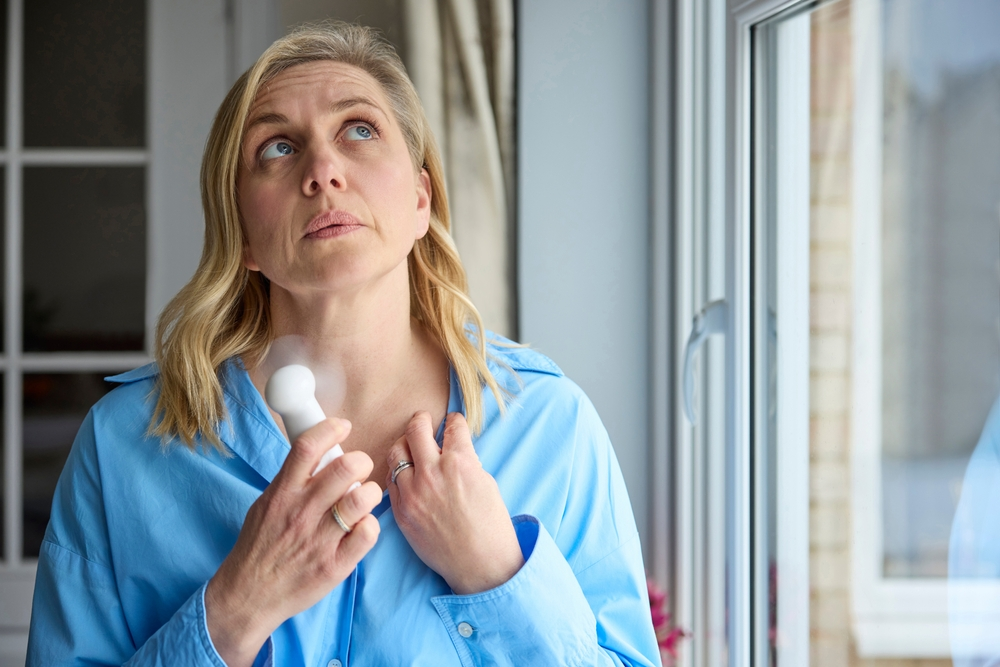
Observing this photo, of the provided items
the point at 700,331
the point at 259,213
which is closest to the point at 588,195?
the point at 700,331

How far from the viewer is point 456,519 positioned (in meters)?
0.79

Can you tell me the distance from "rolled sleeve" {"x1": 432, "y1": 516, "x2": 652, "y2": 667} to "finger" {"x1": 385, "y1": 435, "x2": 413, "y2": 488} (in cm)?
14

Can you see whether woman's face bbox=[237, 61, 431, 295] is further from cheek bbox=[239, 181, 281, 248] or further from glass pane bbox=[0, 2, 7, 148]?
glass pane bbox=[0, 2, 7, 148]

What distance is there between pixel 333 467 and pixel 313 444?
0.10 feet

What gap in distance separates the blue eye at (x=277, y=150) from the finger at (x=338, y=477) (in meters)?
0.43

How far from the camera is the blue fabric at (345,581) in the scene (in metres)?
0.81

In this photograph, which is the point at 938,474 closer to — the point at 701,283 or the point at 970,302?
the point at 970,302

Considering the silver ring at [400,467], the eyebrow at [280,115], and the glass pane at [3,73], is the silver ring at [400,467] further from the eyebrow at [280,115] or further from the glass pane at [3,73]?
the glass pane at [3,73]

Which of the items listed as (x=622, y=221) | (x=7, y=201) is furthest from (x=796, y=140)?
(x=7, y=201)

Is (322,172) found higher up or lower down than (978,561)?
higher up

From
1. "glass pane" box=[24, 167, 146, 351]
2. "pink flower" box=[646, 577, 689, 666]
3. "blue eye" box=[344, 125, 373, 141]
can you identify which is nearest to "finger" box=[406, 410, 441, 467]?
"blue eye" box=[344, 125, 373, 141]

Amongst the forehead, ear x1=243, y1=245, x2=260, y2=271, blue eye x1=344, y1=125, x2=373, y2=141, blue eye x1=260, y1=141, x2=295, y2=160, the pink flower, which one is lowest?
the pink flower

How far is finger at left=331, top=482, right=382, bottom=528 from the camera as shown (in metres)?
0.72

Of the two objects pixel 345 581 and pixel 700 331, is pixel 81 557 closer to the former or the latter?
pixel 345 581
